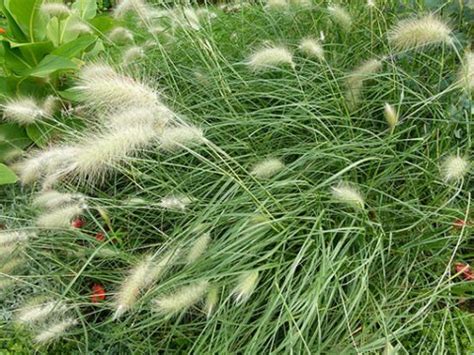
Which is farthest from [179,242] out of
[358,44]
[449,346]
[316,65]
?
[358,44]

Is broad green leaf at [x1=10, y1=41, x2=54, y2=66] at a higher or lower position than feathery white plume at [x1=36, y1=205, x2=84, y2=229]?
higher

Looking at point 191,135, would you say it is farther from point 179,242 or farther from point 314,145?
point 314,145

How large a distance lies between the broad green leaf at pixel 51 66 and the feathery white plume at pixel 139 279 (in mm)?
1265

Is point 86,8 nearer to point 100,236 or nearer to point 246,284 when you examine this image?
point 100,236

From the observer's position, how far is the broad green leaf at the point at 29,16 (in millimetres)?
3102

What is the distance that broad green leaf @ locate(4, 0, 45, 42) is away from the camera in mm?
3102

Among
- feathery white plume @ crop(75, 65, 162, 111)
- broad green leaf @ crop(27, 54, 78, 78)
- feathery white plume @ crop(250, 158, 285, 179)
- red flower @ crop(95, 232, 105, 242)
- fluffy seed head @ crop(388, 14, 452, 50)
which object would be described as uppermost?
feathery white plume @ crop(75, 65, 162, 111)

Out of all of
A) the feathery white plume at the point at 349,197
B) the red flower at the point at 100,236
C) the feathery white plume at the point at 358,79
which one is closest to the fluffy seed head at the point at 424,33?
the feathery white plume at the point at 358,79

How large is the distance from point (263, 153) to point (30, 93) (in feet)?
4.50

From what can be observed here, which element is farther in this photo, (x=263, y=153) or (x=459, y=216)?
(x=263, y=153)

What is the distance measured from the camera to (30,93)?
3.18 m

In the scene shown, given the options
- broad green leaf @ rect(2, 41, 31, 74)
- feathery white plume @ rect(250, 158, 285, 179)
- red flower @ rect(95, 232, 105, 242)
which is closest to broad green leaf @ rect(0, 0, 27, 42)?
broad green leaf @ rect(2, 41, 31, 74)

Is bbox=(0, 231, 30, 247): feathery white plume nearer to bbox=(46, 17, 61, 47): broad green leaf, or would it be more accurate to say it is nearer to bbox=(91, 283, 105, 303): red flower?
bbox=(91, 283, 105, 303): red flower

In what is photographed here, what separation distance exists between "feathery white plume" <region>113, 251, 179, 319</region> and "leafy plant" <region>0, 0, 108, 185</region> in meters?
1.24
